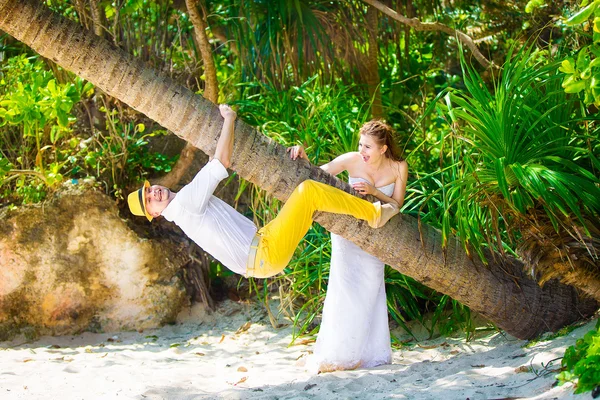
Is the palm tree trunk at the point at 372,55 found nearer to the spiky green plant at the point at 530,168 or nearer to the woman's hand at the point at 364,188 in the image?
the spiky green plant at the point at 530,168

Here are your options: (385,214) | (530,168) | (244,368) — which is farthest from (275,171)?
(244,368)

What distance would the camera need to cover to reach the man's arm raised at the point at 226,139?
182 inches

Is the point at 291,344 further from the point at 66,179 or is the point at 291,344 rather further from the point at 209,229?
the point at 66,179

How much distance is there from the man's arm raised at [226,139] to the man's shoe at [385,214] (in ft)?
3.43

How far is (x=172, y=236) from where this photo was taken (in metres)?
7.50

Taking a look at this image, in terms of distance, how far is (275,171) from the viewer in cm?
477

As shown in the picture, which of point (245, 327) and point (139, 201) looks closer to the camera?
point (139, 201)

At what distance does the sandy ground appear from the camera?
4.59m

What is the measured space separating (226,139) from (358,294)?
5.32 feet

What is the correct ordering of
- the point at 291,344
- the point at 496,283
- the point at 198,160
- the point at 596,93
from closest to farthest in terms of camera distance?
1. the point at 596,93
2. the point at 496,283
3. the point at 291,344
4. the point at 198,160

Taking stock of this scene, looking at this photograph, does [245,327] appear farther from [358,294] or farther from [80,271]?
[358,294]

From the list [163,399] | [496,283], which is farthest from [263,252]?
[496,283]

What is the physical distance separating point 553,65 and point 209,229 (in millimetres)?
2410

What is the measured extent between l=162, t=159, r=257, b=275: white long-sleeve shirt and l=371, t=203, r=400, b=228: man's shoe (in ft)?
2.76
